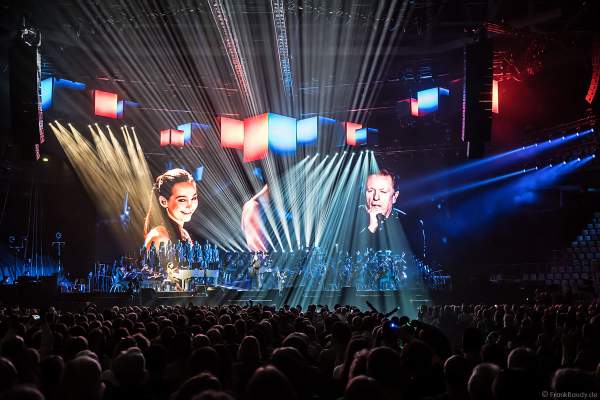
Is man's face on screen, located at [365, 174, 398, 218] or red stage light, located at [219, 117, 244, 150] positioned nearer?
red stage light, located at [219, 117, 244, 150]

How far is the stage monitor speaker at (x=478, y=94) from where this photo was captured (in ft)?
36.2

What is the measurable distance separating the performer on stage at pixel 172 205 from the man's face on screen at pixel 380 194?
806 centimetres

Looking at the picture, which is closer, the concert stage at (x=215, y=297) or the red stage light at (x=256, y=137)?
the concert stage at (x=215, y=297)

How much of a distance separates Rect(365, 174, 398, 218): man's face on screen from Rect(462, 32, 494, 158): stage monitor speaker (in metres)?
14.2

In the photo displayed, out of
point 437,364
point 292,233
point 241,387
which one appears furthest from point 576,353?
point 292,233

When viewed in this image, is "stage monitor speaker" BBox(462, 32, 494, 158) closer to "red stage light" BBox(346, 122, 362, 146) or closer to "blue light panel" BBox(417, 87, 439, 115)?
"blue light panel" BBox(417, 87, 439, 115)

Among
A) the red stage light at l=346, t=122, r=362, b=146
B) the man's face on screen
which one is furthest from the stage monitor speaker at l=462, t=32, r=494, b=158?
the man's face on screen

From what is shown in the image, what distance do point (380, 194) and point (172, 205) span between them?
31.4 feet

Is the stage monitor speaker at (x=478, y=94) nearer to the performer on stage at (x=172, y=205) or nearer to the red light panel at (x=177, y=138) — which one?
the red light panel at (x=177, y=138)

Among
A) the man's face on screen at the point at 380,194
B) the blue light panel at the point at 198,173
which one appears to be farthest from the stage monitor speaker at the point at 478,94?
the blue light panel at the point at 198,173

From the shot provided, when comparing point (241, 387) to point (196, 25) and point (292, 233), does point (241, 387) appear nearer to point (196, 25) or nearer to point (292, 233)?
point (196, 25)

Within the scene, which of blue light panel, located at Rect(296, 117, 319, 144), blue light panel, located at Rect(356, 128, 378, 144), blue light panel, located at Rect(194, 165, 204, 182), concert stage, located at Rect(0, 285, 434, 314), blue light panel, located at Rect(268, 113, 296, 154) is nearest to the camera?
concert stage, located at Rect(0, 285, 434, 314)

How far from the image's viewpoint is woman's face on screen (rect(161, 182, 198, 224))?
26.9 metres

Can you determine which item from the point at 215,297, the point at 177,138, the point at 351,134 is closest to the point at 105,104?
the point at 177,138
